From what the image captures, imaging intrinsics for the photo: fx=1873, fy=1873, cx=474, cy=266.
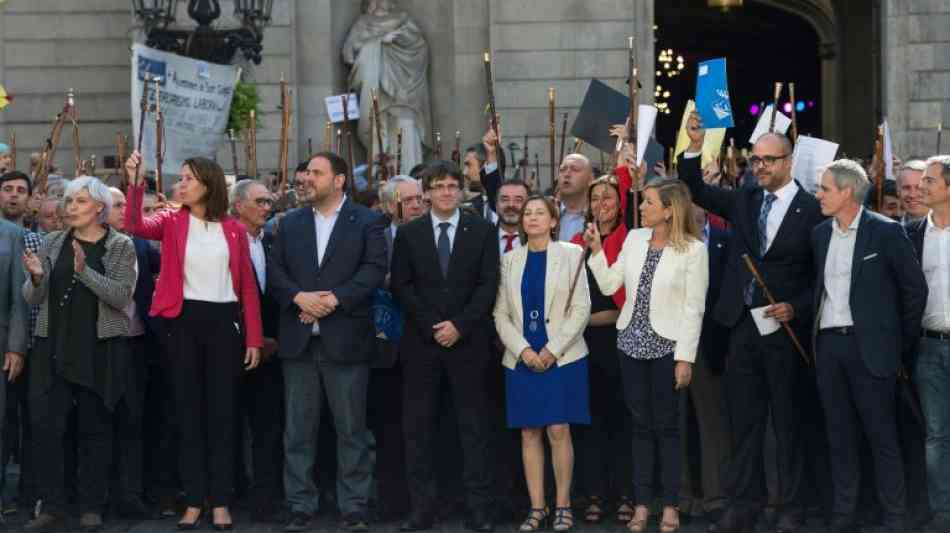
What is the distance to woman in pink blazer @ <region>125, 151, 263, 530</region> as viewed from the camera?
437 inches

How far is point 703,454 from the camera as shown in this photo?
11.4 m

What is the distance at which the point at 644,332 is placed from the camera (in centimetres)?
1088

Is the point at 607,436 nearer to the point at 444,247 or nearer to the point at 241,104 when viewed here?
the point at 444,247

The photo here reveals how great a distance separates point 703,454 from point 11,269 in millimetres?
4347

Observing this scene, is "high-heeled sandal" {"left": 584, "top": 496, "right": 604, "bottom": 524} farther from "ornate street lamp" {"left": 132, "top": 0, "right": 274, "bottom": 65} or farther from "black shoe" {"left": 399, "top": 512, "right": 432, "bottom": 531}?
"ornate street lamp" {"left": 132, "top": 0, "right": 274, "bottom": 65}

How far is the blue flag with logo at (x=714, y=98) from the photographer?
474 inches

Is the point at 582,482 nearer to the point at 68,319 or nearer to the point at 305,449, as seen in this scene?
the point at 305,449

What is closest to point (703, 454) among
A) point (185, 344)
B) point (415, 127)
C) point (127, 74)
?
point (185, 344)

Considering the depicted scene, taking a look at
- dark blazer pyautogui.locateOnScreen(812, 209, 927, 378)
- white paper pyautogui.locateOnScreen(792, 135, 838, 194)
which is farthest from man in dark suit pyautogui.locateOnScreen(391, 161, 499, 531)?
white paper pyautogui.locateOnScreen(792, 135, 838, 194)

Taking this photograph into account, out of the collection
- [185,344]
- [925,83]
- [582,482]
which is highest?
[925,83]

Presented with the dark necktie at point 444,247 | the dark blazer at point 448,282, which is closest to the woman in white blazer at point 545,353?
the dark blazer at point 448,282

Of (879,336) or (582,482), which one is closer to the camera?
(879,336)

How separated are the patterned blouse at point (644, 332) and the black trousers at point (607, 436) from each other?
0.45m

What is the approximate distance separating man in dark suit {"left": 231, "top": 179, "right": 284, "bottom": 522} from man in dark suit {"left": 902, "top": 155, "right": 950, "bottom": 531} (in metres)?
3.85
